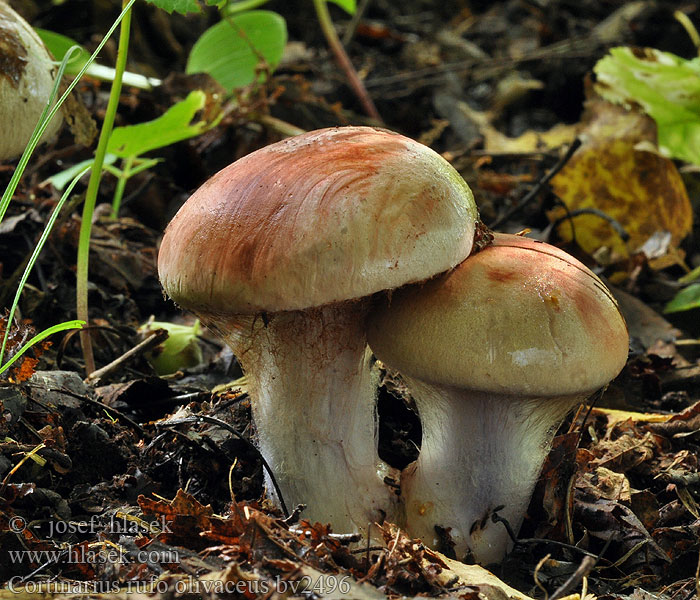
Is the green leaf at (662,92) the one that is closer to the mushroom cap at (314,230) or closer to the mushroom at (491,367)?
the mushroom at (491,367)

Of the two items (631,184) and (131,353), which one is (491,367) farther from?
(631,184)

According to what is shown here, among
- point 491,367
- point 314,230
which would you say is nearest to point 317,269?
point 314,230

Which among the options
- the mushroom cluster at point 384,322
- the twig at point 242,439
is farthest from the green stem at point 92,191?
the mushroom cluster at point 384,322

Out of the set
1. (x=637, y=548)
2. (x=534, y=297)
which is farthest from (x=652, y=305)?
(x=534, y=297)

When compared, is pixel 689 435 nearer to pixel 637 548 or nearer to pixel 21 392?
pixel 637 548

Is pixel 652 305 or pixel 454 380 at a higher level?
pixel 454 380

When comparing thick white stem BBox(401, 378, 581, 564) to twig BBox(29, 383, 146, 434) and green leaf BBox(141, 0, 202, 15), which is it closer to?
twig BBox(29, 383, 146, 434)
